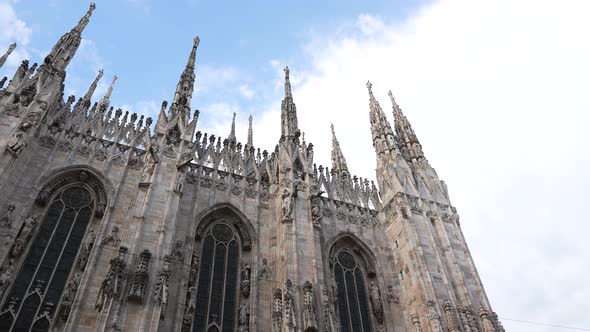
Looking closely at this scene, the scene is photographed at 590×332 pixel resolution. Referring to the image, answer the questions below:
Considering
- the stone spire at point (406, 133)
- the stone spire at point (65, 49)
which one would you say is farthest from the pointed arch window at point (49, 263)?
the stone spire at point (406, 133)

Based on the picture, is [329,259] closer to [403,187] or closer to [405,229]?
[405,229]

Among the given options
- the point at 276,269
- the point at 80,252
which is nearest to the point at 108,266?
the point at 80,252

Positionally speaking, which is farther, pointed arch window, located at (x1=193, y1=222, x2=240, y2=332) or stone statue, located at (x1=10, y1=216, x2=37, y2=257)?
pointed arch window, located at (x1=193, y1=222, x2=240, y2=332)

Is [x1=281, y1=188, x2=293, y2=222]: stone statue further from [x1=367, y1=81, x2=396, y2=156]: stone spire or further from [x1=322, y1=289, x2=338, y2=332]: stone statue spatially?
[x1=367, y1=81, x2=396, y2=156]: stone spire

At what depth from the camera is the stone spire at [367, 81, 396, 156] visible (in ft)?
79.0

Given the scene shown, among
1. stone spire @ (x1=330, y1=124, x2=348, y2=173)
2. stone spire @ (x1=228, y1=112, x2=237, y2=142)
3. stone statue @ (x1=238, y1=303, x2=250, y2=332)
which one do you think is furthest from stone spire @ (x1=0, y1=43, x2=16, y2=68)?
stone spire @ (x1=330, y1=124, x2=348, y2=173)

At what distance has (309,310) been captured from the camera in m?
14.6

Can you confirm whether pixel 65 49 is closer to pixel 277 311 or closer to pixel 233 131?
pixel 233 131

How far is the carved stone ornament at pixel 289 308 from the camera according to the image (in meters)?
14.0

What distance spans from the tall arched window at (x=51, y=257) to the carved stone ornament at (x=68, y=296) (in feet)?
1.09

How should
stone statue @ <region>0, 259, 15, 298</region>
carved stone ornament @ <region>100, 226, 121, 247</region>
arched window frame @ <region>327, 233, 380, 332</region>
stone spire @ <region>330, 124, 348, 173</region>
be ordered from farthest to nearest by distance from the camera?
stone spire @ <region>330, 124, 348, 173</region>
arched window frame @ <region>327, 233, 380, 332</region>
carved stone ornament @ <region>100, 226, 121, 247</region>
stone statue @ <region>0, 259, 15, 298</region>

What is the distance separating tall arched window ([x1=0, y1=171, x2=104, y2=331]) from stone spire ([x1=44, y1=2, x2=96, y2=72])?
5872 mm

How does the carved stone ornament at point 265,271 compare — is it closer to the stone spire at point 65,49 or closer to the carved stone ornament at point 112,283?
the carved stone ornament at point 112,283

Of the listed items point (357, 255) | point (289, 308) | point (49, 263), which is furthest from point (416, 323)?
point (49, 263)
